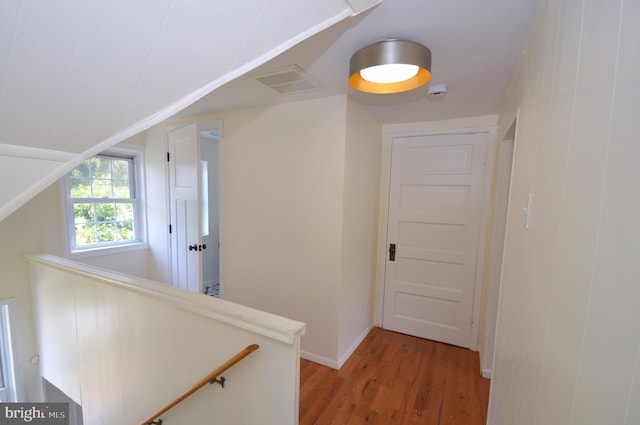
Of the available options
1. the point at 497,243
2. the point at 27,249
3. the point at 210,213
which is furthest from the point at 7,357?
the point at 497,243

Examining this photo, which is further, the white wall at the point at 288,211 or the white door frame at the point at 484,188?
the white door frame at the point at 484,188

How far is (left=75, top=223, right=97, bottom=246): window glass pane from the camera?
2879 millimetres

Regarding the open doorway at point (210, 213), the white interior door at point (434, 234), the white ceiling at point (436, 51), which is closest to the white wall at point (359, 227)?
the white interior door at point (434, 234)

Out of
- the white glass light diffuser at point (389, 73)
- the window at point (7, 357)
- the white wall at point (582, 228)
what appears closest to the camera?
the white wall at point (582, 228)

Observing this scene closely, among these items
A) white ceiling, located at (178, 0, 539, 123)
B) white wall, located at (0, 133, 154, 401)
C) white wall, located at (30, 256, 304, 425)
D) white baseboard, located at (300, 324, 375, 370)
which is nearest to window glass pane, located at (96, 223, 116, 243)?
white wall, located at (0, 133, 154, 401)

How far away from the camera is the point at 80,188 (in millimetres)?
2902

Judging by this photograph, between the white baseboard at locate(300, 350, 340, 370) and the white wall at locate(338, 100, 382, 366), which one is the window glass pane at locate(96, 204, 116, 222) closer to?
the white baseboard at locate(300, 350, 340, 370)

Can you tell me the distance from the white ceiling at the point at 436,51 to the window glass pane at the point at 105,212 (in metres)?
2.02

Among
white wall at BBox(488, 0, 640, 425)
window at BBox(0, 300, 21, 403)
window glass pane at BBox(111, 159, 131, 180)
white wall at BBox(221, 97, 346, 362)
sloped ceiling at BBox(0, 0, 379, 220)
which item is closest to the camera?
white wall at BBox(488, 0, 640, 425)

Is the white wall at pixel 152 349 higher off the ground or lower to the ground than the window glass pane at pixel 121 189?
lower

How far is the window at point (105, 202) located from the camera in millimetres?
2865

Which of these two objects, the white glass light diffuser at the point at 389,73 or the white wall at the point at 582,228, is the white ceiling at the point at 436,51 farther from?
the white wall at the point at 582,228

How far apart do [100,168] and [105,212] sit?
529 millimetres

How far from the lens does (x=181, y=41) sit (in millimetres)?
800
